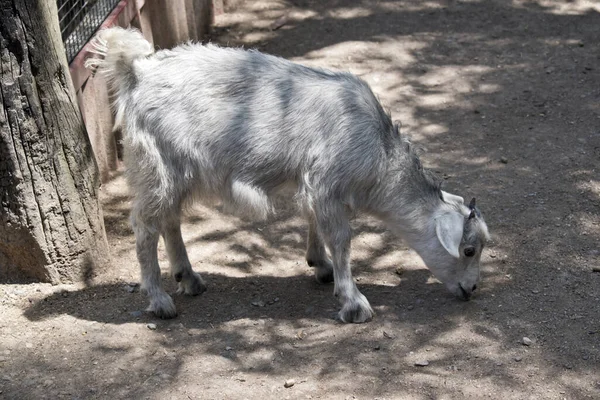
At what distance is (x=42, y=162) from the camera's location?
5.54 meters

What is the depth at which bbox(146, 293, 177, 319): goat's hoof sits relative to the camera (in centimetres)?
573

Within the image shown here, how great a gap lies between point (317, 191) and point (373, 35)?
4687 millimetres

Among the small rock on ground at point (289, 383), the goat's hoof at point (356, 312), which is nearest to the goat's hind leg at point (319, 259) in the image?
the goat's hoof at point (356, 312)

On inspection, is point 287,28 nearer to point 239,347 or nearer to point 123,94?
point 123,94

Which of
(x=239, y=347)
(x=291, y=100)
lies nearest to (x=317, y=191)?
(x=291, y=100)

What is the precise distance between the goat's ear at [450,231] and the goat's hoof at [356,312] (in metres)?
0.65

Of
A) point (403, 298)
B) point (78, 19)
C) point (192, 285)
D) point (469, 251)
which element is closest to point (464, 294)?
point (469, 251)

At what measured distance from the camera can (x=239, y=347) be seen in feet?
17.7

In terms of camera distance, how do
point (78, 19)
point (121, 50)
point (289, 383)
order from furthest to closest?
point (78, 19)
point (121, 50)
point (289, 383)

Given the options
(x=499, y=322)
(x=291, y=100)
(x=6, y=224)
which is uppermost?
(x=291, y=100)

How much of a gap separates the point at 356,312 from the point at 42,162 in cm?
224

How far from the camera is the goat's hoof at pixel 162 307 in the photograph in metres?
5.73

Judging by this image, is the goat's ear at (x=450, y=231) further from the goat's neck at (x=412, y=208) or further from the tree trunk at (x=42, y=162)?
the tree trunk at (x=42, y=162)

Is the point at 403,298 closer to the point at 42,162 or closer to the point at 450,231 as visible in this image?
the point at 450,231
